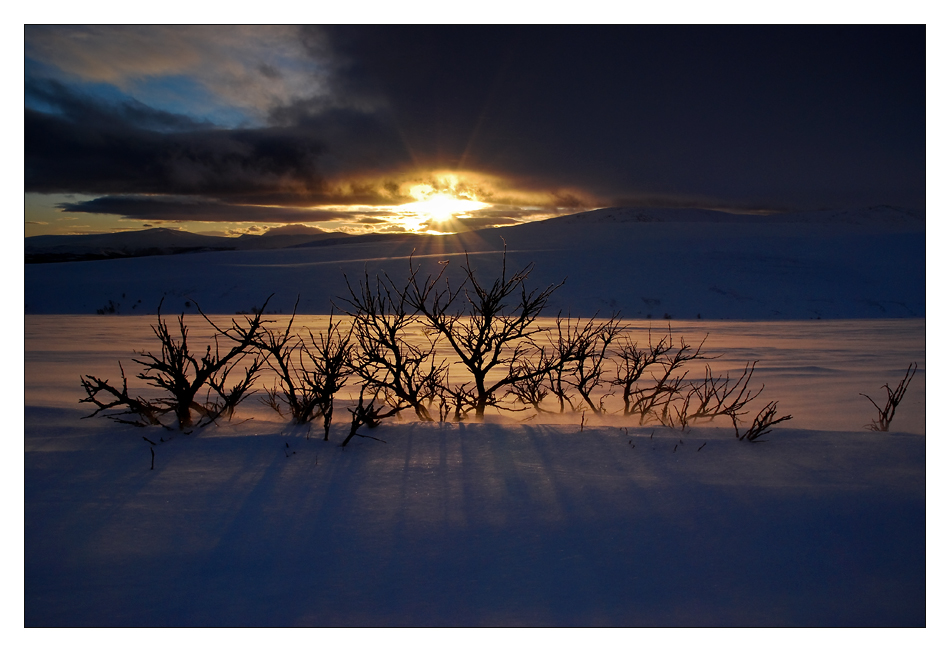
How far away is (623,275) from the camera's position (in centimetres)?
2228

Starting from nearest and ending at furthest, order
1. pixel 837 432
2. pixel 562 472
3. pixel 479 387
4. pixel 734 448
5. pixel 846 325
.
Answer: pixel 562 472 → pixel 734 448 → pixel 837 432 → pixel 479 387 → pixel 846 325

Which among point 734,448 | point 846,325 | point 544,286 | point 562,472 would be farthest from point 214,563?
point 544,286

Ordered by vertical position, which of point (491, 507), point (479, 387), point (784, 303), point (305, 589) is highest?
point (784, 303)

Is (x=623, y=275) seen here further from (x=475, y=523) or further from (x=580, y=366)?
(x=475, y=523)

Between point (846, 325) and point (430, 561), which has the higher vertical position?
point (846, 325)

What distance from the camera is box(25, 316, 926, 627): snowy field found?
2307mm

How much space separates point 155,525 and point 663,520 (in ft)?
7.98

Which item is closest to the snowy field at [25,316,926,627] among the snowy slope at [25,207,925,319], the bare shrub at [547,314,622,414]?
the bare shrub at [547,314,622,414]

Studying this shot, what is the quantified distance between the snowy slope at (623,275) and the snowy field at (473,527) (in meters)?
11.5

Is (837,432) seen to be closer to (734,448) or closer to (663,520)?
(734,448)

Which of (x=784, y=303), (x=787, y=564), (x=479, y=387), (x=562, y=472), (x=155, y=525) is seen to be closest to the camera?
(x=787, y=564)

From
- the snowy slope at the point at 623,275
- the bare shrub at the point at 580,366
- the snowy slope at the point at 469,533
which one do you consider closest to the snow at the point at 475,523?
the snowy slope at the point at 469,533

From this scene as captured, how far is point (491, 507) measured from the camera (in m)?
2.84

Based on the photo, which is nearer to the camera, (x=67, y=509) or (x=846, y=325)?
(x=67, y=509)
